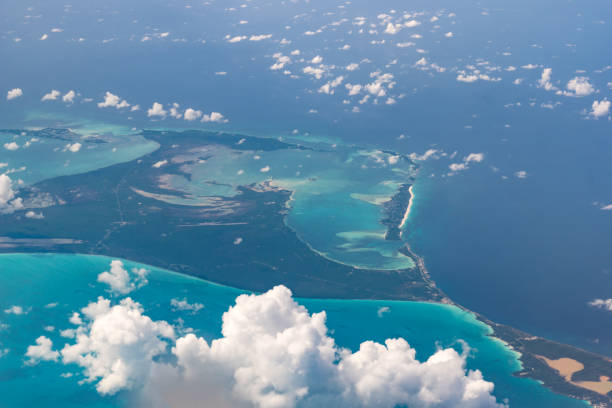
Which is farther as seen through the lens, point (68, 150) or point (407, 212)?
point (68, 150)

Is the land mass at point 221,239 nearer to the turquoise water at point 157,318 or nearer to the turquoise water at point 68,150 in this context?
the turquoise water at point 157,318

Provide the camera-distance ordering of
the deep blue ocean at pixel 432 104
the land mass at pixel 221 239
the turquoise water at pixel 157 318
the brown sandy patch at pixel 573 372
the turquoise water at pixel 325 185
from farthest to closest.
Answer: the turquoise water at pixel 325 185, the deep blue ocean at pixel 432 104, the land mass at pixel 221 239, the brown sandy patch at pixel 573 372, the turquoise water at pixel 157 318

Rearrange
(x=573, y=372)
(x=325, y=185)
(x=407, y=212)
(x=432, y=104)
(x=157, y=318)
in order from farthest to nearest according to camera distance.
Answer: (x=432, y=104)
(x=325, y=185)
(x=407, y=212)
(x=157, y=318)
(x=573, y=372)

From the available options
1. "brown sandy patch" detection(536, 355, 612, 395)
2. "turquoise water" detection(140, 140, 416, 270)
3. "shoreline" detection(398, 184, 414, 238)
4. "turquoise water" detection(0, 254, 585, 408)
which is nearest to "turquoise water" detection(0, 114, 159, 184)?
"turquoise water" detection(140, 140, 416, 270)

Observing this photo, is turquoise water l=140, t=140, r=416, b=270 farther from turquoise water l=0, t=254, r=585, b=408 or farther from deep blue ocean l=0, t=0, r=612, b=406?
turquoise water l=0, t=254, r=585, b=408

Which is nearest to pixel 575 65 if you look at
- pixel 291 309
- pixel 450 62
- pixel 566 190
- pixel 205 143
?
pixel 450 62

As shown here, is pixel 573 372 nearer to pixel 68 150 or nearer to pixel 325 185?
pixel 325 185

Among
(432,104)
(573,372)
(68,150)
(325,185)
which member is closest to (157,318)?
Result: (325,185)

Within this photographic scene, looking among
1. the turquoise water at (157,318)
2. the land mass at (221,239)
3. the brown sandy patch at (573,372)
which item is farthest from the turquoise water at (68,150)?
the brown sandy patch at (573,372)

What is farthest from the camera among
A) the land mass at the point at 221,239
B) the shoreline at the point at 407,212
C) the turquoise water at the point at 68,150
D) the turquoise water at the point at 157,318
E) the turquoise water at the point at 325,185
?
the turquoise water at the point at 68,150
